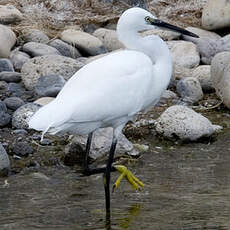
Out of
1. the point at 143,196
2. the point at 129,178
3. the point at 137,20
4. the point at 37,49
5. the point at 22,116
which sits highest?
the point at 137,20

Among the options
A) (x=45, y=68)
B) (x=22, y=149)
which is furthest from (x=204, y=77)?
(x=22, y=149)

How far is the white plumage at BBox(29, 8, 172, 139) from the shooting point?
6.46 meters

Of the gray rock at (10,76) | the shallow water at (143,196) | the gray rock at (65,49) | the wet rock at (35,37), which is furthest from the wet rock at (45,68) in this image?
the shallow water at (143,196)

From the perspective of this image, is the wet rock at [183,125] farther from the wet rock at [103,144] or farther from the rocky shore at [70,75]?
the wet rock at [103,144]

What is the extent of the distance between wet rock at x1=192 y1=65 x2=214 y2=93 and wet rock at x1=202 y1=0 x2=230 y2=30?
2.23 m

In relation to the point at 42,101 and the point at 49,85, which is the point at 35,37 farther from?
the point at 42,101

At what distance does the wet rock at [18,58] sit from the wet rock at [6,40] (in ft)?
0.36

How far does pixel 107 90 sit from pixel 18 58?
4.91 m

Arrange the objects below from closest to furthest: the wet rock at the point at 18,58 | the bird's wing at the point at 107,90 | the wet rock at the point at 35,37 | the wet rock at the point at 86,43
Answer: the bird's wing at the point at 107,90, the wet rock at the point at 18,58, the wet rock at the point at 86,43, the wet rock at the point at 35,37

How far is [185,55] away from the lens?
11.7m

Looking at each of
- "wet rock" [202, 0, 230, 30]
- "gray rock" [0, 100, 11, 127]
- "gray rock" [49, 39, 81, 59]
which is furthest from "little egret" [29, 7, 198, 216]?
"wet rock" [202, 0, 230, 30]

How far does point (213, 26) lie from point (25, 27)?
3160 mm

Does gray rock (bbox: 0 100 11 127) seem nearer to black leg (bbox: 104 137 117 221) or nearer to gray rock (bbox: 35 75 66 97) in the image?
gray rock (bbox: 35 75 66 97)

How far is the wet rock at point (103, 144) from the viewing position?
27.1ft
